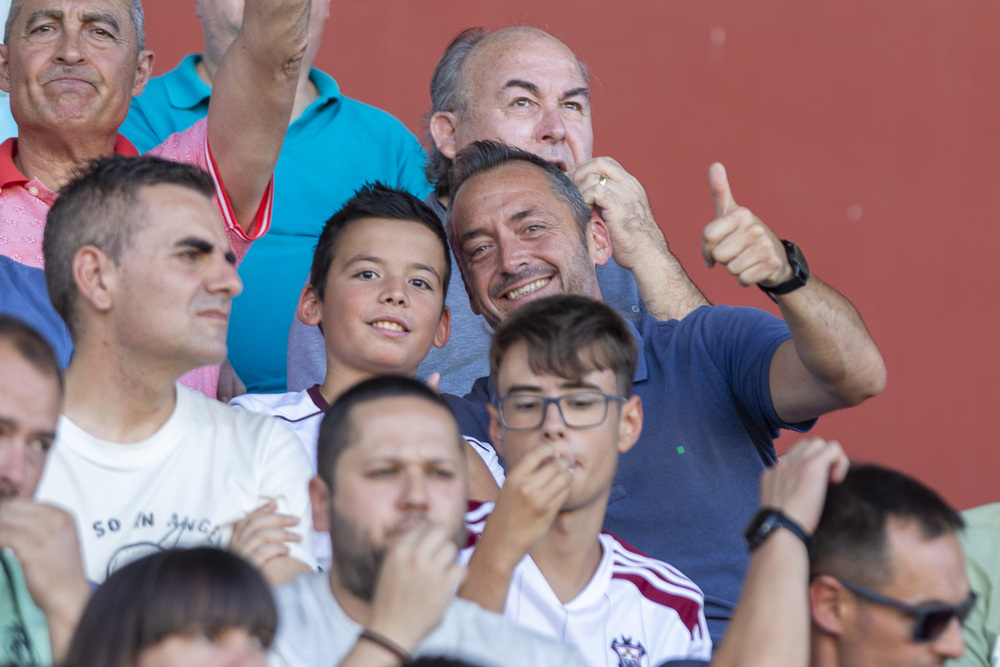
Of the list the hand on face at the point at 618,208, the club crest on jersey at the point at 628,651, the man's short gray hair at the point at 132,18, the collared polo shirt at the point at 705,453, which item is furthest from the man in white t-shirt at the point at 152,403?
the hand on face at the point at 618,208

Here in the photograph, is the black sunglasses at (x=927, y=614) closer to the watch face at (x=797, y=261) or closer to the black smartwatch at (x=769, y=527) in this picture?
the black smartwatch at (x=769, y=527)

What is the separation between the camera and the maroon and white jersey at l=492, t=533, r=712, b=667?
2082mm

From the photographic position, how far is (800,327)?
237 centimetres

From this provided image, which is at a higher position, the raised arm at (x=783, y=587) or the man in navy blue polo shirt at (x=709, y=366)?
the man in navy blue polo shirt at (x=709, y=366)

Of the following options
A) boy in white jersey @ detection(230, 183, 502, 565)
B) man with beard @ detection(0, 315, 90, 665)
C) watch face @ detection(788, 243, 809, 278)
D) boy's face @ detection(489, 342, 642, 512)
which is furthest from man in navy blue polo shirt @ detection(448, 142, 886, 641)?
man with beard @ detection(0, 315, 90, 665)

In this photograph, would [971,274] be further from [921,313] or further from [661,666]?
[661,666]

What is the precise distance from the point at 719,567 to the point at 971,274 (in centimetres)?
233

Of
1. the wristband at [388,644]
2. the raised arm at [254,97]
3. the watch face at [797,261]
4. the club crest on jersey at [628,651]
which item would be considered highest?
the raised arm at [254,97]

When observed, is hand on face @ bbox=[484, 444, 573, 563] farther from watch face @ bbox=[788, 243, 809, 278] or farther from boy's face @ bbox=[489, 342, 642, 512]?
watch face @ bbox=[788, 243, 809, 278]

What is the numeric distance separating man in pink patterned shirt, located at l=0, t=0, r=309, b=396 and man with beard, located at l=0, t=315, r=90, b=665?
876 millimetres

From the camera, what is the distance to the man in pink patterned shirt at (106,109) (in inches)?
97.3

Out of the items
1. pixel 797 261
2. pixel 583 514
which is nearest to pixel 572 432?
pixel 583 514

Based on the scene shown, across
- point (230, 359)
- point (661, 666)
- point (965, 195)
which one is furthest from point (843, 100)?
point (661, 666)

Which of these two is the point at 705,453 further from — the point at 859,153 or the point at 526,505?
the point at 859,153
